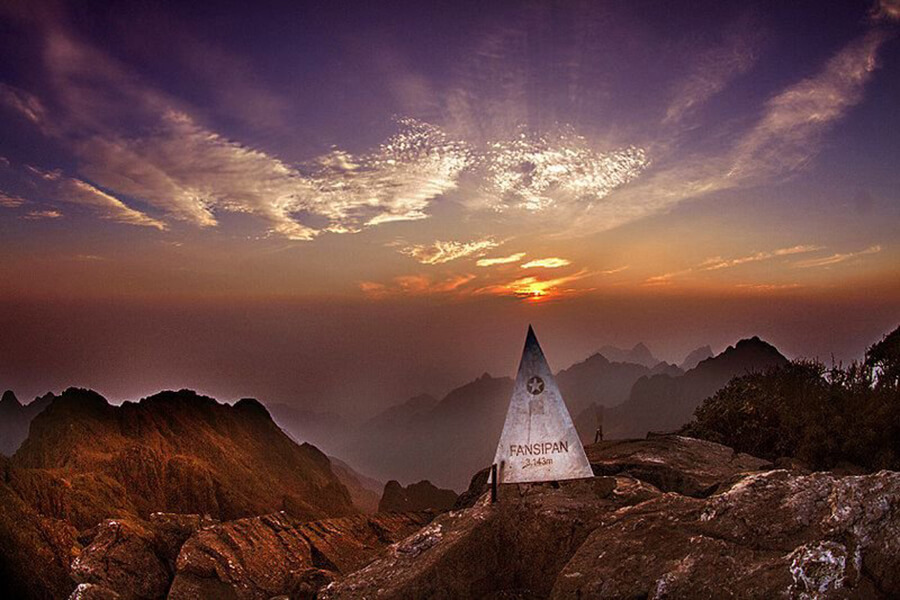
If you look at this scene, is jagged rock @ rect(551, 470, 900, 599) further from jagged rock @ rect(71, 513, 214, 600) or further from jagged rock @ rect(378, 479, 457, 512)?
jagged rock @ rect(378, 479, 457, 512)

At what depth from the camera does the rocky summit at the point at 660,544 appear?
271 inches

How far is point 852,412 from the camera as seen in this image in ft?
81.8

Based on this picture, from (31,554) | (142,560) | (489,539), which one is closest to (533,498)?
(489,539)

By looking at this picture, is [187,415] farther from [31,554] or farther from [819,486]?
[819,486]

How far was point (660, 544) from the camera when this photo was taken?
8453mm

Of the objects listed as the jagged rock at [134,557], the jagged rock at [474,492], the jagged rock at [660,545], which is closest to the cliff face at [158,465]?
the jagged rock at [134,557]

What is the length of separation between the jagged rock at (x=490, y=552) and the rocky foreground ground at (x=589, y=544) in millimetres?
29

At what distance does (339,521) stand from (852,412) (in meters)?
24.3

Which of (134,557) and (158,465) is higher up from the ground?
(134,557)

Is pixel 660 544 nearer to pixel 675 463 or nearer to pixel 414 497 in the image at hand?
pixel 675 463

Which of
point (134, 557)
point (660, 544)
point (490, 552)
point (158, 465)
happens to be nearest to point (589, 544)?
point (660, 544)

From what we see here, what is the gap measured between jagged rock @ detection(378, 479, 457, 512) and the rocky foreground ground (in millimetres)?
92277

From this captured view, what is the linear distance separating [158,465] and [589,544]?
8469 centimetres

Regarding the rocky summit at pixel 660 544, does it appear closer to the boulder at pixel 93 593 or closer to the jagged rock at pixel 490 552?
the jagged rock at pixel 490 552
